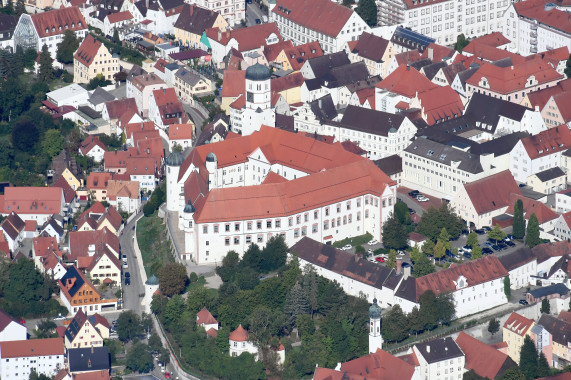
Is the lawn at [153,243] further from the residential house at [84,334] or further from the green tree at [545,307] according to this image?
the green tree at [545,307]

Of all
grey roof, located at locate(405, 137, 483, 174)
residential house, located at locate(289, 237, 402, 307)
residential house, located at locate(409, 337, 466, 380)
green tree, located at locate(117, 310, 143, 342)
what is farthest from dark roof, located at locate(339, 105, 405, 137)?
green tree, located at locate(117, 310, 143, 342)

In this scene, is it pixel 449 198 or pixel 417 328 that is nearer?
pixel 417 328

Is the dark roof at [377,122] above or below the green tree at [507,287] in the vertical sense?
above

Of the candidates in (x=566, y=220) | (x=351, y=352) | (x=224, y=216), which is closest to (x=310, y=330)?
(x=351, y=352)

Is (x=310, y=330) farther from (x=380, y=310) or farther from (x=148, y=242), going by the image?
(x=148, y=242)

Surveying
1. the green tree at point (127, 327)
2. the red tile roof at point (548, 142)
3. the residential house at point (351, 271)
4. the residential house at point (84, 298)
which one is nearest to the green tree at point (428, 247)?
the residential house at point (351, 271)

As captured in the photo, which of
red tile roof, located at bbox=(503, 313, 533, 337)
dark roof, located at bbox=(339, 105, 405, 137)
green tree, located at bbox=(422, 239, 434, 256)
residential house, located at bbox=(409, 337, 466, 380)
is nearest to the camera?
residential house, located at bbox=(409, 337, 466, 380)

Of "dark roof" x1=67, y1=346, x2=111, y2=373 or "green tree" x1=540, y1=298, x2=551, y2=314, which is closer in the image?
"dark roof" x1=67, y1=346, x2=111, y2=373

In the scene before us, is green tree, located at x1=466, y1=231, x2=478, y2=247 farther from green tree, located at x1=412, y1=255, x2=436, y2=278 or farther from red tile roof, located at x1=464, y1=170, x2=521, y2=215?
green tree, located at x1=412, y1=255, x2=436, y2=278
